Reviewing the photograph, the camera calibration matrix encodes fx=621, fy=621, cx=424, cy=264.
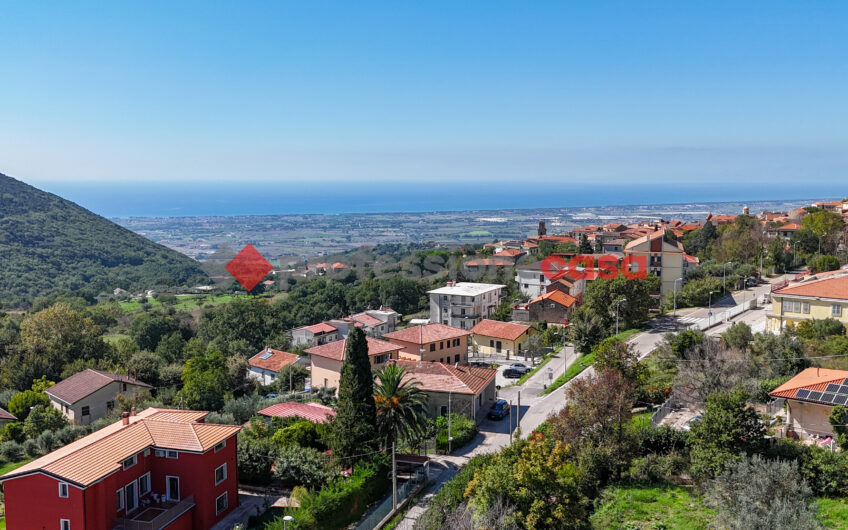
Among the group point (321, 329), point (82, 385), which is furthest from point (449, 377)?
point (321, 329)

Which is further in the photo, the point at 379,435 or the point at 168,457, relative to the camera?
the point at 379,435

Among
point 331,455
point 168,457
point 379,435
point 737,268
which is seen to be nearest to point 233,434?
point 168,457

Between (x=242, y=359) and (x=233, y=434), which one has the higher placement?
(x=233, y=434)

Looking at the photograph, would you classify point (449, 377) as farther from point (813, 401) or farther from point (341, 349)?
point (813, 401)

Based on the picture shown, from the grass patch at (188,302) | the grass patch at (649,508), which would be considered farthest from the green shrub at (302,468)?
the grass patch at (188,302)

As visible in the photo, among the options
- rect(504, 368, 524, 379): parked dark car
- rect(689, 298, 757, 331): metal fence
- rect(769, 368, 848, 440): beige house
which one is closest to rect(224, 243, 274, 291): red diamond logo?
rect(504, 368, 524, 379): parked dark car

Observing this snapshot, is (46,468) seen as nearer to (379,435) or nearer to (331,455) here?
(331,455)

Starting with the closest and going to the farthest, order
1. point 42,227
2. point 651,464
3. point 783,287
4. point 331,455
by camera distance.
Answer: point 651,464
point 331,455
point 783,287
point 42,227
